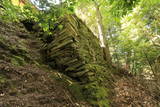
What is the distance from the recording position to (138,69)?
40.3 feet

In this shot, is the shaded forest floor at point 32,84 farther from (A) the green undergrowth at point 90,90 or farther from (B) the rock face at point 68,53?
(B) the rock face at point 68,53

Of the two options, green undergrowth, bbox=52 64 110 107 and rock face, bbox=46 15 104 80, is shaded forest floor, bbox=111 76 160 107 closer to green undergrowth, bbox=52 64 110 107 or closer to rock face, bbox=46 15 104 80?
green undergrowth, bbox=52 64 110 107

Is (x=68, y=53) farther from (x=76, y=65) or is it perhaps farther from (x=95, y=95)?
(x=95, y=95)

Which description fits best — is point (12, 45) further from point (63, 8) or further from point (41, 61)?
point (63, 8)

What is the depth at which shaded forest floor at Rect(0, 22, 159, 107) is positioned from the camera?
4.29 metres

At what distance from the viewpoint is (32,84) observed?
4.96m

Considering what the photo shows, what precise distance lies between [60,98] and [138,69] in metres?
9.28

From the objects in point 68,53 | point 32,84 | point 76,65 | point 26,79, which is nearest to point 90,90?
point 76,65

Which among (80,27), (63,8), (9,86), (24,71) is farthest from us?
(80,27)

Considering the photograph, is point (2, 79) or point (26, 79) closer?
point (2, 79)

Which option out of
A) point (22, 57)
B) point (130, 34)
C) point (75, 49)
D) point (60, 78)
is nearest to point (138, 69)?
point (130, 34)

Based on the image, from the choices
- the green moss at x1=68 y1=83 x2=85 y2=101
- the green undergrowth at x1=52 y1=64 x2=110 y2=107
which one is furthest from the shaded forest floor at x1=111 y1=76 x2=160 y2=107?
the green moss at x1=68 y1=83 x2=85 y2=101

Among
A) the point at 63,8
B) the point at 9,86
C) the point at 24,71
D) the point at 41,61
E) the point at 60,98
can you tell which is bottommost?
the point at 60,98

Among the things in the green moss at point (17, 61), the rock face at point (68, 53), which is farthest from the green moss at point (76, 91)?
the green moss at point (17, 61)
